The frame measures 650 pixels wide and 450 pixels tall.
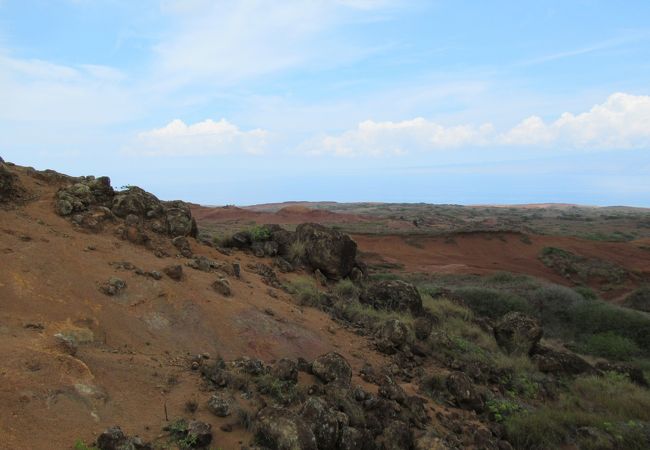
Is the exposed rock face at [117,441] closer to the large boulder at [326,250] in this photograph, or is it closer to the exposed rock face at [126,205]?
the exposed rock face at [126,205]

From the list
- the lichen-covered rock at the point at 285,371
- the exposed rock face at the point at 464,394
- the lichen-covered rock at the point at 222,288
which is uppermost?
the lichen-covered rock at the point at 222,288

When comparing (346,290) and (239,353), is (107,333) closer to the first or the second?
(239,353)

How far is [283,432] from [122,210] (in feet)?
17.3

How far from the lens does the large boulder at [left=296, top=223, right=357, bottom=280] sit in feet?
32.9

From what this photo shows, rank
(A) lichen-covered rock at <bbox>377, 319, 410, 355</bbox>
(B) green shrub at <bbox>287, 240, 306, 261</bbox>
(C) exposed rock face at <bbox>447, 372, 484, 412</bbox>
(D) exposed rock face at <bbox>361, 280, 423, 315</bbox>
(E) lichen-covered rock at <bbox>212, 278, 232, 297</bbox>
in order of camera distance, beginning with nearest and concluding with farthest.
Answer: (C) exposed rock face at <bbox>447, 372, 484, 412</bbox> → (E) lichen-covered rock at <bbox>212, 278, 232, 297</bbox> → (A) lichen-covered rock at <bbox>377, 319, 410, 355</bbox> → (D) exposed rock face at <bbox>361, 280, 423, 315</bbox> → (B) green shrub at <bbox>287, 240, 306, 261</bbox>

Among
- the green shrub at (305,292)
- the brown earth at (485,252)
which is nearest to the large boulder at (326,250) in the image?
the green shrub at (305,292)

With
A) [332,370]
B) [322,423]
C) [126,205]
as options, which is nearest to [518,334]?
→ [332,370]

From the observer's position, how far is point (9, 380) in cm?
351

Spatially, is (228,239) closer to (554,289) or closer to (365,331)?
(365,331)

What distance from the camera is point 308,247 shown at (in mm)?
10102

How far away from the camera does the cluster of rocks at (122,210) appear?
7.24 metres

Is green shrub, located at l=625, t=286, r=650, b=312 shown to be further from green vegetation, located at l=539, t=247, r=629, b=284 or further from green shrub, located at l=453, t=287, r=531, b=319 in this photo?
green vegetation, located at l=539, t=247, r=629, b=284

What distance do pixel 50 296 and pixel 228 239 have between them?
5300 mm

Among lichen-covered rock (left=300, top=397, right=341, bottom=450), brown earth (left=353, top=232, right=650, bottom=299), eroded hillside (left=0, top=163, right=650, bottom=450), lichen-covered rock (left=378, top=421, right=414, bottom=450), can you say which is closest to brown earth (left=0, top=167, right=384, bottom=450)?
eroded hillside (left=0, top=163, right=650, bottom=450)
